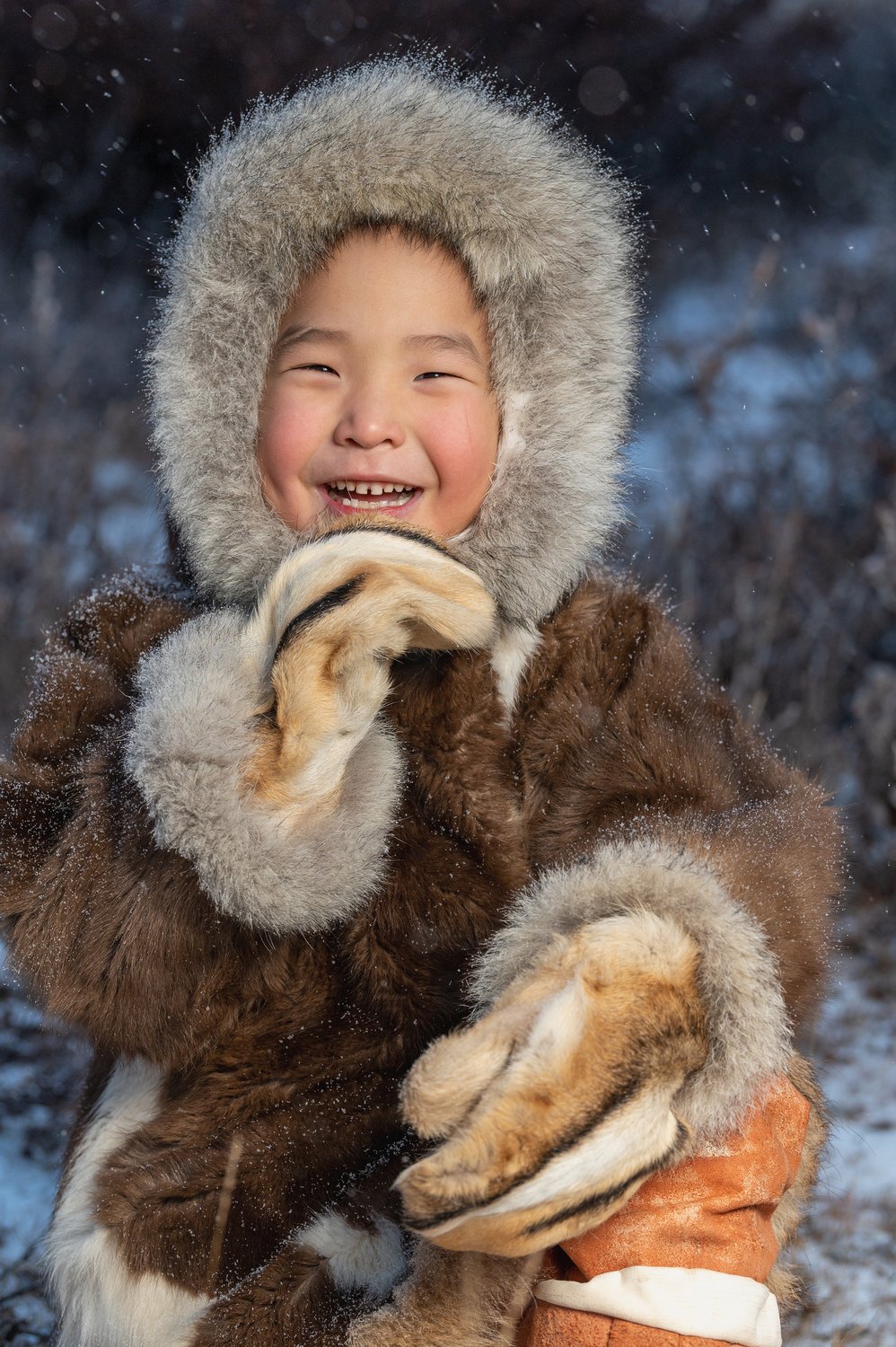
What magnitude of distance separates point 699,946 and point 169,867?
1.85 feet

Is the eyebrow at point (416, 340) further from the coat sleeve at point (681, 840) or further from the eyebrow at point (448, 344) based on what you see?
the coat sleeve at point (681, 840)

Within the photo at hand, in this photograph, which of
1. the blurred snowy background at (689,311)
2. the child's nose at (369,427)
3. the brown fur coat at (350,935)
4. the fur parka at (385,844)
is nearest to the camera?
the fur parka at (385,844)

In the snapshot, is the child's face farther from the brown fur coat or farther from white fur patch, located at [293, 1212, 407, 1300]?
white fur patch, located at [293, 1212, 407, 1300]

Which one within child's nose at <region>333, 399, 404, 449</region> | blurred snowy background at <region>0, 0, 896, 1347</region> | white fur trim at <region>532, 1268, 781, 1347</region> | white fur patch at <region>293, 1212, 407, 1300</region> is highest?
blurred snowy background at <region>0, 0, 896, 1347</region>

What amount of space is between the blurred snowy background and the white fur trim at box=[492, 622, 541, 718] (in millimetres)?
1852

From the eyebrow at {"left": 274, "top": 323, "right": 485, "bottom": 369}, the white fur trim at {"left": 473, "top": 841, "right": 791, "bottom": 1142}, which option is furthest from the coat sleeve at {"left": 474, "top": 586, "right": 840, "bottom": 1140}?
the eyebrow at {"left": 274, "top": 323, "right": 485, "bottom": 369}

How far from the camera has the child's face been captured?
65.0 inches

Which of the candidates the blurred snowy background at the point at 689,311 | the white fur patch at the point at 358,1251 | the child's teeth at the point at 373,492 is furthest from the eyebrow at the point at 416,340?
the blurred snowy background at the point at 689,311

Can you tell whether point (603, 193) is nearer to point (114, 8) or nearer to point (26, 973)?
point (26, 973)

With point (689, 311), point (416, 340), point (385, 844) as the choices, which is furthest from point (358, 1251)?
point (689, 311)

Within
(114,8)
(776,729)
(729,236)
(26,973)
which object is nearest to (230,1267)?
(26,973)

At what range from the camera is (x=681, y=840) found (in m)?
1.35

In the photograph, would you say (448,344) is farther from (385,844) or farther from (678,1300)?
(678,1300)

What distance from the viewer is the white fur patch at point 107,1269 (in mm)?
1420
